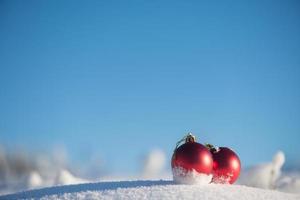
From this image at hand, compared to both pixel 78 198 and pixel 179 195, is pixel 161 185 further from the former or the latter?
pixel 78 198

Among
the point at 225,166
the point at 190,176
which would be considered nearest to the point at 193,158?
the point at 190,176

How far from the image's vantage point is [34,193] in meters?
5.74

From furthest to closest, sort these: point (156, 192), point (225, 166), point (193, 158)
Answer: point (225, 166)
point (193, 158)
point (156, 192)

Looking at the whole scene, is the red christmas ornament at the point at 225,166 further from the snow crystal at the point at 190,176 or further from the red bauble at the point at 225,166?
the snow crystal at the point at 190,176

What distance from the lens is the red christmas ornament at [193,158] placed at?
5.15m

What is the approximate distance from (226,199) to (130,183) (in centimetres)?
137

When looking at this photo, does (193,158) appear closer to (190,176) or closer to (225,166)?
(190,176)

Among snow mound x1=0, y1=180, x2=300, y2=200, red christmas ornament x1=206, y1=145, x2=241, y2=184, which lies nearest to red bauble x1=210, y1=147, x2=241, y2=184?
red christmas ornament x1=206, y1=145, x2=241, y2=184

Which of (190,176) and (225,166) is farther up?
(225,166)

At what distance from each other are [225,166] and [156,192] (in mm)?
1017

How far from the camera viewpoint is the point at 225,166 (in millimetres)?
5488

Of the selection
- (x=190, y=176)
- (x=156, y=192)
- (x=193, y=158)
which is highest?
(x=193, y=158)

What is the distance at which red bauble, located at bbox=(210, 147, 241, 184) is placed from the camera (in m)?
5.49

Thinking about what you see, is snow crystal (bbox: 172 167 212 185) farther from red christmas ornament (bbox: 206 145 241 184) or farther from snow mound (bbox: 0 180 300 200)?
red christmas ornament (bbox: 206 145 241 184)
